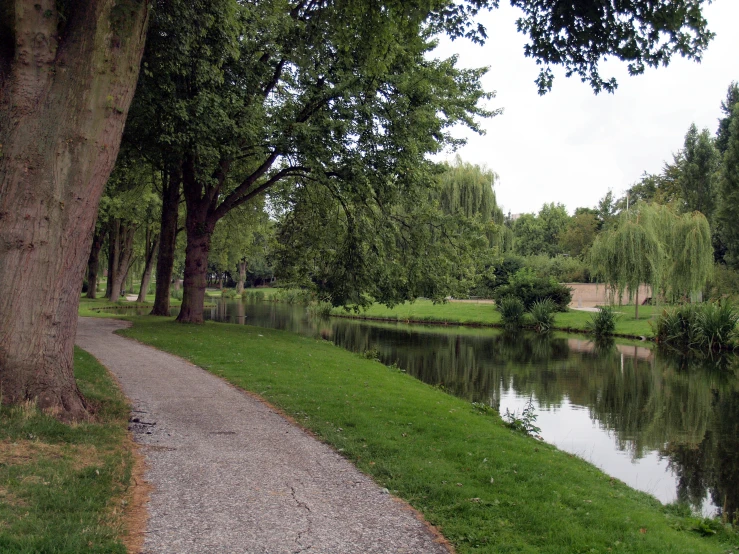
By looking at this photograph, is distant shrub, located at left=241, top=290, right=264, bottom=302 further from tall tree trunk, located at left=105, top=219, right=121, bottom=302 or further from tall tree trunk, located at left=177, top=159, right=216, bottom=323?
tall tree trunk, located at left=177, top=159, right=216, bottom=323

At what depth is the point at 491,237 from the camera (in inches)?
1734

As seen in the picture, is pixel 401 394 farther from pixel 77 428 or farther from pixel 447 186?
pixel 447 186

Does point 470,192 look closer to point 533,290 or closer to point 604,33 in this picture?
point 533,290

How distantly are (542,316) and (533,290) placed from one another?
3451mm

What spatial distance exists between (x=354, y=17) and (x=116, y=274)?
34968mm

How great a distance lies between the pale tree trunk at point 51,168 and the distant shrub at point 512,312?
3475cm

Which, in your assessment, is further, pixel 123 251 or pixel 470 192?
pixel 470 192

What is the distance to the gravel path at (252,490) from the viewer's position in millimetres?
4680

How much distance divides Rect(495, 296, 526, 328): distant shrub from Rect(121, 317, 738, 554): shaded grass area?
90.6ft

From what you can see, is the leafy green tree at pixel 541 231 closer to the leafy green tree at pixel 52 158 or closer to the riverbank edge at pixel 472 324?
the riverbank edge at pixel 472 324

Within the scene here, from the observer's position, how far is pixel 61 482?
17.5 feet

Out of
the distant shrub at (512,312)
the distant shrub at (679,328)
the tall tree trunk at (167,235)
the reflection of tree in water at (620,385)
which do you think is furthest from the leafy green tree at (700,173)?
the tall tree trunk at (167,235)

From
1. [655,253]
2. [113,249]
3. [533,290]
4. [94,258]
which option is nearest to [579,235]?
[533,290]

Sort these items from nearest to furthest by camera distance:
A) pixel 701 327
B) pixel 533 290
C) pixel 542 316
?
pixel 701 327 < pixel 542 316 < pixel 533 290
